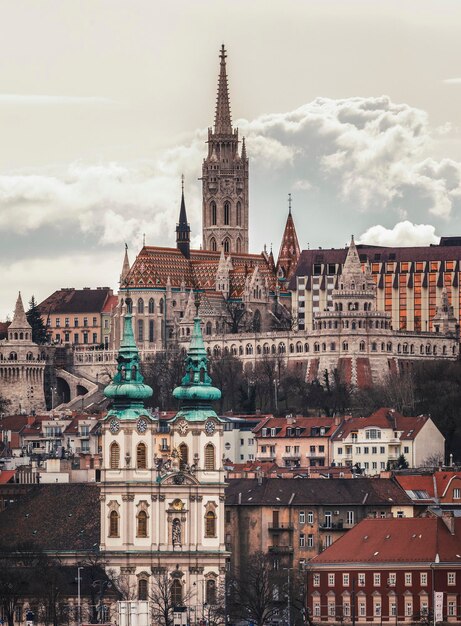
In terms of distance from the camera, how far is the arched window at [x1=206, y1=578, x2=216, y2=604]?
5522 inches

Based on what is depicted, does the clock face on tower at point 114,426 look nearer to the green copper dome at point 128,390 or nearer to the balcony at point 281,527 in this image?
the green copper dome at point 128,390

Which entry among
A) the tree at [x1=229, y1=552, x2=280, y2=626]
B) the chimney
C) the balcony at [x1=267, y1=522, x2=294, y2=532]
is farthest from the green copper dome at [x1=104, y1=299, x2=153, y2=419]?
the chimney

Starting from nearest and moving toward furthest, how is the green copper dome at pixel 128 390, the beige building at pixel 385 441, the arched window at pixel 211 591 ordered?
the arched window at pixel 211 591, the green copper dome at pixel 128 390, the beige building at pixel 385 441

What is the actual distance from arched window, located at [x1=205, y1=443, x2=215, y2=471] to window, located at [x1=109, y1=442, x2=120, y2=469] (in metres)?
3.94

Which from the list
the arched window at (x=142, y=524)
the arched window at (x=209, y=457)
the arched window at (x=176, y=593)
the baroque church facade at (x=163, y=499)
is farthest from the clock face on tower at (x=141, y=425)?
the arched window at (x=176, y=593)

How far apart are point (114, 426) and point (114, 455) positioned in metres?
1.34

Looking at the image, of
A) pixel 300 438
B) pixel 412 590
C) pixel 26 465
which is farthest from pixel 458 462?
pixel 412 590

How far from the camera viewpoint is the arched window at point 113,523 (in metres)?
144

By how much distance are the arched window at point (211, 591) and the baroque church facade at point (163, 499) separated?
0.04 metres

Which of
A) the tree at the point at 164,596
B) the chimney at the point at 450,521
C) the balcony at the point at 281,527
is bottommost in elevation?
the tree at the point at 164,596

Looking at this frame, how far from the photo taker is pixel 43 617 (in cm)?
13412

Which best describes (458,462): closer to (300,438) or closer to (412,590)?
(300,438)

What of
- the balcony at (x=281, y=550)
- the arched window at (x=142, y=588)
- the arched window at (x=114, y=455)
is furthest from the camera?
the balcony at (x=281, y=550)

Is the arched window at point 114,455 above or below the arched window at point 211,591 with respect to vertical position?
above
